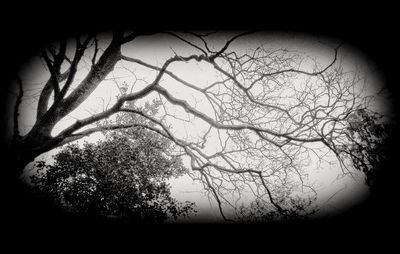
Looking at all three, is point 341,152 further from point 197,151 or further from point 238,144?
point 197,151

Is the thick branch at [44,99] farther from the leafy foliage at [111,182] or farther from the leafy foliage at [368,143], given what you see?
the leafy foliage at [368,143]

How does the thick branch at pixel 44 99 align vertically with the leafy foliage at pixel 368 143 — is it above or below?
above

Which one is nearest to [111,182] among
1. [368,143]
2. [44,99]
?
[44,99]

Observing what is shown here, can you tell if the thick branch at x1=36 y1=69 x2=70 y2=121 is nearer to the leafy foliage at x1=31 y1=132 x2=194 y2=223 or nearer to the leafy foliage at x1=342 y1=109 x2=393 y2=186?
the leafy foliage at x1=31 y1=132 x2=194 y2=223

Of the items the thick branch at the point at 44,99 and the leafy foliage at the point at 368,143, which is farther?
the thick branch at the point at 44,99

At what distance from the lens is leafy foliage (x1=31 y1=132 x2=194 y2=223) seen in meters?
6.22

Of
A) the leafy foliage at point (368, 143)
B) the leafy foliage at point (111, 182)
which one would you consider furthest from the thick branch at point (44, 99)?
the leafy foliage at point (368, 143)

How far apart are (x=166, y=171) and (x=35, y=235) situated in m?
4.13

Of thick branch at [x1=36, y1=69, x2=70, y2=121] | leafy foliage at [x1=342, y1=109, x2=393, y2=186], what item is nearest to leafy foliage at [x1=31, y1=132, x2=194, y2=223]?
thick branch at [x1=36, y1=69, x2=70, y2=121]

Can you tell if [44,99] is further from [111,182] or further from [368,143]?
[368,143]

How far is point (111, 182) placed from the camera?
6402mm

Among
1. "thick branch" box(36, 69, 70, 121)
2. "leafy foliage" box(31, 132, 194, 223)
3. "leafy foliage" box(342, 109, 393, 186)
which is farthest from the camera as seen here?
"leafy foliage" box(31, 132, 194, 223)

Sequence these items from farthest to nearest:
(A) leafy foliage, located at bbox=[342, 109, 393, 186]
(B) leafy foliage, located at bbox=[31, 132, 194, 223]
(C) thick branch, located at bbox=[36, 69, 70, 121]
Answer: (B) leafy foliage, located at bbox=[31, 132, 194, 223] < (C) thick branch, located at bbox=[36, 69, 70, 121] < (A) leafy foliage, located at bbox=[342, 109, 393, 186]

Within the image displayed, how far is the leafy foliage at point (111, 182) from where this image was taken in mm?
6223
